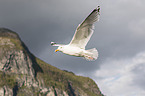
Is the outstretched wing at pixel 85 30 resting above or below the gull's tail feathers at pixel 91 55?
above

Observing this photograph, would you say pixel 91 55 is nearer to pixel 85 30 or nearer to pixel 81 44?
pixel 81 44

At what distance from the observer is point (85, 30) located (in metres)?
13.3

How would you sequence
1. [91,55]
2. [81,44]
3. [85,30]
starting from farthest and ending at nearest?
[91,55], [81,44], [85,30]

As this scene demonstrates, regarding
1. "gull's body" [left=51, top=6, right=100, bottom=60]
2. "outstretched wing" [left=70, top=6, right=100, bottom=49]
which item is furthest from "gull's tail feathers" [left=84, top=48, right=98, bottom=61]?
"outstretched wing" [left=70, top=6, right=100, bottom=49]

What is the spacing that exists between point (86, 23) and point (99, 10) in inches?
75.9

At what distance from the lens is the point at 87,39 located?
1418 cm

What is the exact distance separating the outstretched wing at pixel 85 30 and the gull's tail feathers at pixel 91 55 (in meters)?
0.74

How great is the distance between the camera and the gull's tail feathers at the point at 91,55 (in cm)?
1476

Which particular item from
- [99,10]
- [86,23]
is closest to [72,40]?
[86,23]

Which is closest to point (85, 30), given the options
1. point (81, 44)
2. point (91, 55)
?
point (81, 44)

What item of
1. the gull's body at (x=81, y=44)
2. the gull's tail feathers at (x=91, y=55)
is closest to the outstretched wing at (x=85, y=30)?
the gull's body at (x=81, y=44)

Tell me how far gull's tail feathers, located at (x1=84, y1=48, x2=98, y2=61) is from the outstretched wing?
0.74 meters

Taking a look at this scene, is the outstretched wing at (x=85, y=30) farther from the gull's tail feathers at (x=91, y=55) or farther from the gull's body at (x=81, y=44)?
the gull's tail feathers at (x=91, y=55)

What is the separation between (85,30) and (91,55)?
8.88 ft
